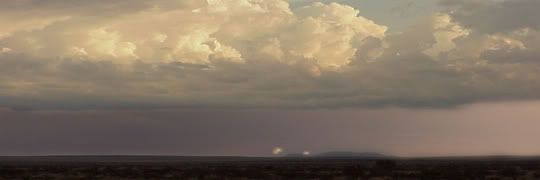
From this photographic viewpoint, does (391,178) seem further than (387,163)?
No

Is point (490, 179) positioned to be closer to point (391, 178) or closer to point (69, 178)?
point (391, 178)

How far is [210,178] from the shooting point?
7281 centimetres

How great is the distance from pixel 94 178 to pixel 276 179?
16.6m

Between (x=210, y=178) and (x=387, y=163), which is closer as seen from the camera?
(x=210, y=178)

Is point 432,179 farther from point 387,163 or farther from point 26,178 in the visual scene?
point 387,163

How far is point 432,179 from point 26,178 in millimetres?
36992

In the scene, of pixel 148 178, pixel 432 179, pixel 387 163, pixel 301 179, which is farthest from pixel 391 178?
pixel 387 163

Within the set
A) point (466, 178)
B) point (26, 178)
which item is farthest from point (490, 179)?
point (26, 178)

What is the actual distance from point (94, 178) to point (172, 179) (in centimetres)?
714

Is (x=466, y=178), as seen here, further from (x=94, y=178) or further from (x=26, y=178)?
(x=26, y=178)

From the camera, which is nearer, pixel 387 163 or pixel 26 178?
pixel 26 178

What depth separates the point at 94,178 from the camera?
72375 millimetres

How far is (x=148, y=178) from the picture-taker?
243ft

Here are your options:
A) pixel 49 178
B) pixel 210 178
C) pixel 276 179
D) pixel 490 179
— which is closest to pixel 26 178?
pixel 49 178
